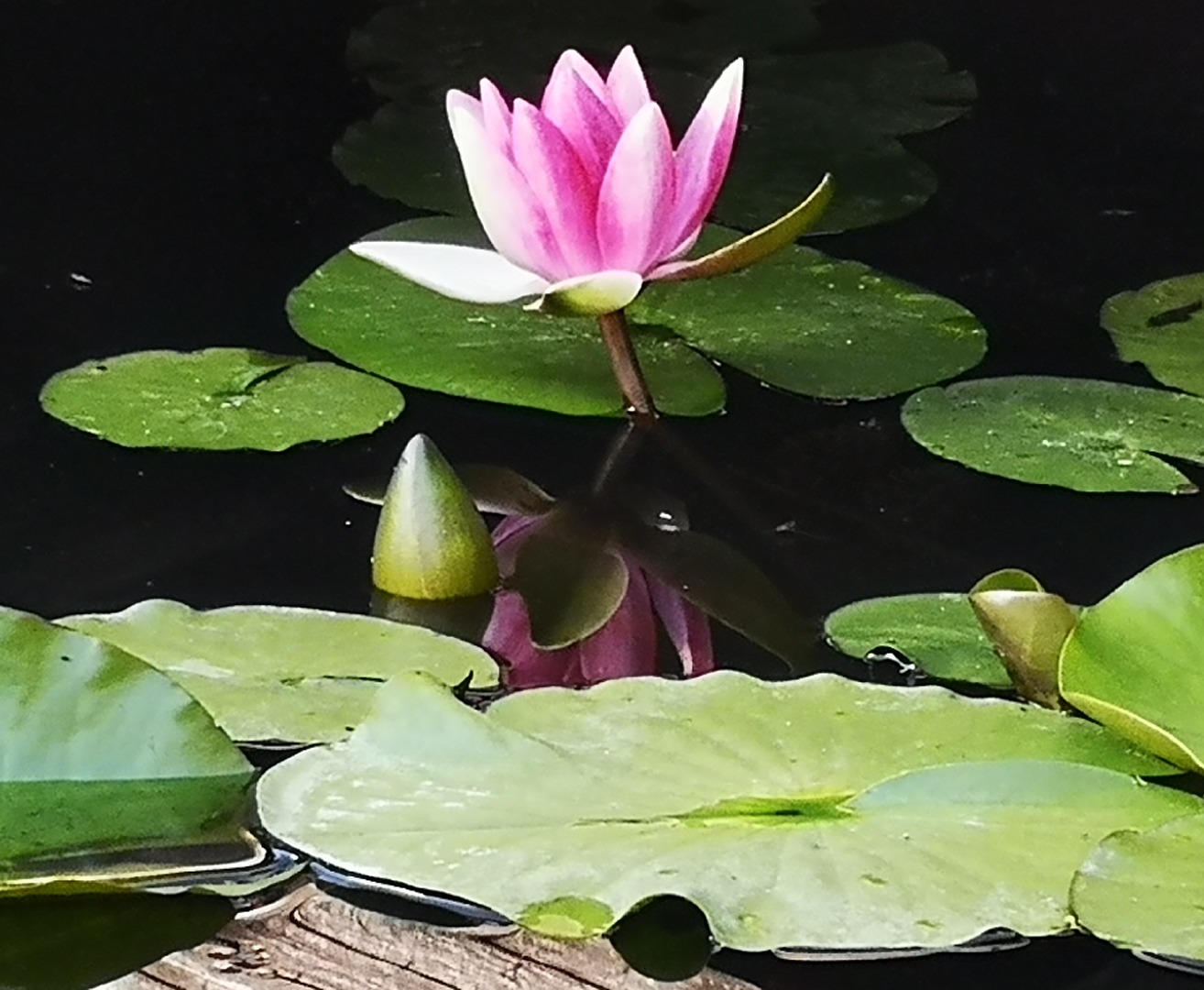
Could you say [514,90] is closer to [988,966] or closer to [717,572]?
[717,572]

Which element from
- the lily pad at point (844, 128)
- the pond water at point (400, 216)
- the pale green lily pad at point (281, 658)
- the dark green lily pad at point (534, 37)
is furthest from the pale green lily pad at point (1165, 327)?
the dark green lily pad at point (534, 37)

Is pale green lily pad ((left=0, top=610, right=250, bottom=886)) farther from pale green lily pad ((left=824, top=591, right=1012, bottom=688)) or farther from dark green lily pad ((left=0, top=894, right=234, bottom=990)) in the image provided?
pale green lily pad ((left=824, top=591, right=1012, bottom=688))

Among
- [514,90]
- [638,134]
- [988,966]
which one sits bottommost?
[988,966]

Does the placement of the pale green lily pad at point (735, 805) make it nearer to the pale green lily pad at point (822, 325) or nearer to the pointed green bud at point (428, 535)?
the pointed green bud at point (428, 535)

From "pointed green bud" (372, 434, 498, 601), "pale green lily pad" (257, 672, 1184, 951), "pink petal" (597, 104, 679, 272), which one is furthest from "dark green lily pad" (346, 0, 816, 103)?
"pale green lily pad" (257, 672, 1184, 951)

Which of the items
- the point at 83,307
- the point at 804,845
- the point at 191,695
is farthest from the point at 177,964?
the point at 83,307
